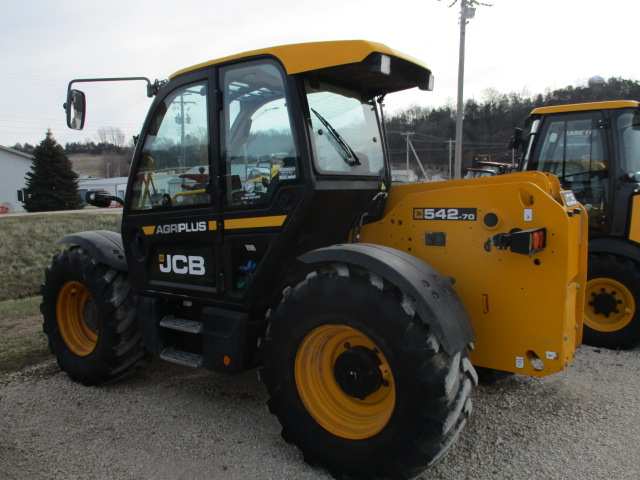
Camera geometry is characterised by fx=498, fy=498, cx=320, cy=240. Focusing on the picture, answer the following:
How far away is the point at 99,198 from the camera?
4180 millimetres

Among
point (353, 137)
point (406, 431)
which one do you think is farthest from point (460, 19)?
point (406, 431)

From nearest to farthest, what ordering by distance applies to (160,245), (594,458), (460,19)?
(594,458), (160,245), (460,19)

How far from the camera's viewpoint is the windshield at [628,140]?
555cm

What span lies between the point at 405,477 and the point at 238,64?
266 cm

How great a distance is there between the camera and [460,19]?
20719 mm

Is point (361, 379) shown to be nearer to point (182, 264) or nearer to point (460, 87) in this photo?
point (182, 264)

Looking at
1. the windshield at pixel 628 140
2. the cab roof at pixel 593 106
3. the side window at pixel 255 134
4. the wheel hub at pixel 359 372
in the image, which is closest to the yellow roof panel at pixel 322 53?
the side window at pixel 255 134

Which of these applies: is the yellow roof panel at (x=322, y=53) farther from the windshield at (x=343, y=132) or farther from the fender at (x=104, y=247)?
the fender at (x=104, y=247)

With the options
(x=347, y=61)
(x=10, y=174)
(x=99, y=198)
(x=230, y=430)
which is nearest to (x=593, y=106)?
(x=347, y=61)

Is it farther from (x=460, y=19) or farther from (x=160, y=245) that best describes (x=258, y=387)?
(x=460, y=19)

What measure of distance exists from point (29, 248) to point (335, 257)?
33.4 feet

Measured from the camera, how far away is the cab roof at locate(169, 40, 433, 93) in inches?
110

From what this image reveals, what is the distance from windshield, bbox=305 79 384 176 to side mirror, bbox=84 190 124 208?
1.89 m

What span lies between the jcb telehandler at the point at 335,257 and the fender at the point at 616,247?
2570 mm
